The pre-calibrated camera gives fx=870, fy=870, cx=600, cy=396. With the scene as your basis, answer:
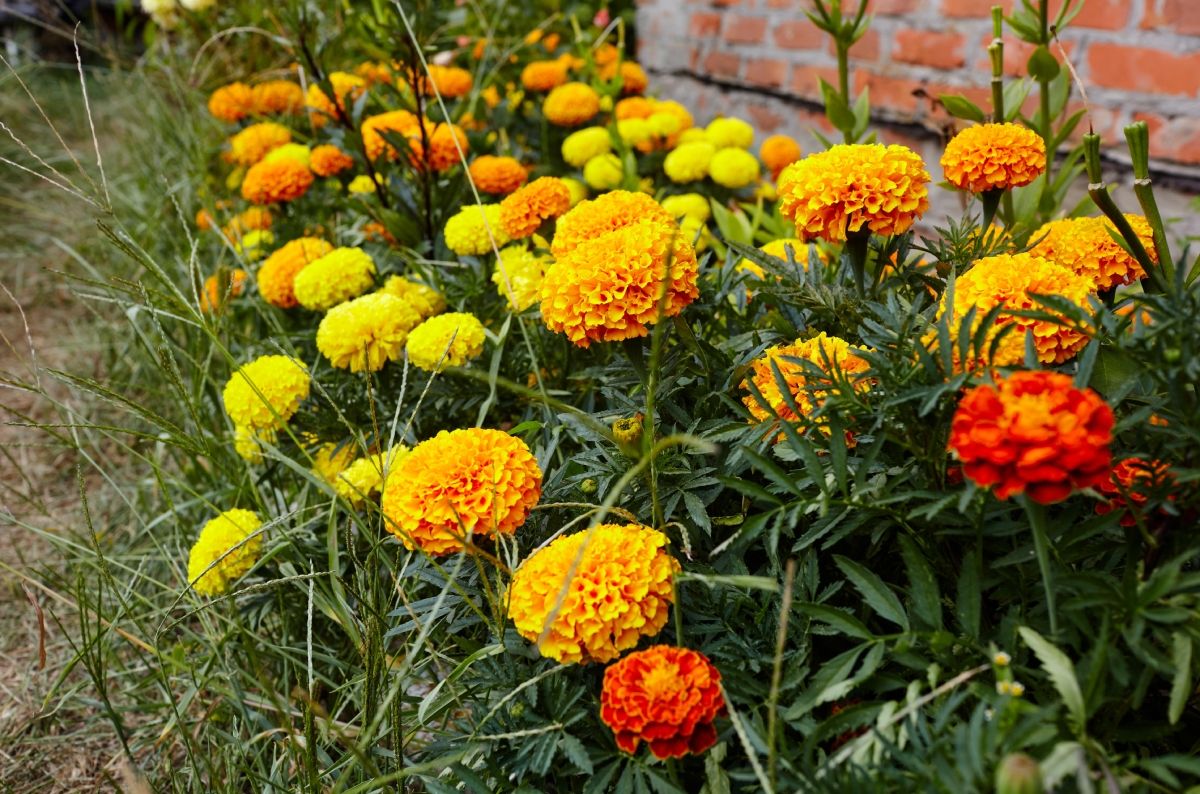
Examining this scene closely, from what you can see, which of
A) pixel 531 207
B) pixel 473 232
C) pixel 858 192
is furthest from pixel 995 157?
pixel 473 232

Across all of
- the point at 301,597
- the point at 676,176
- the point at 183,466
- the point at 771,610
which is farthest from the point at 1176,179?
the point at 183,466

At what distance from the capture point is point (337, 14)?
243cm

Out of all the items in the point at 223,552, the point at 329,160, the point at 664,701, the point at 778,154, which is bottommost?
the point at 223,552

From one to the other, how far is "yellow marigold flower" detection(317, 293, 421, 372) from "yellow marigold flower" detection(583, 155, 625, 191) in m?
0.68

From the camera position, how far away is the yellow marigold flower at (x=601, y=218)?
38.1 inches

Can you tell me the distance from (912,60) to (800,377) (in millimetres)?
1570

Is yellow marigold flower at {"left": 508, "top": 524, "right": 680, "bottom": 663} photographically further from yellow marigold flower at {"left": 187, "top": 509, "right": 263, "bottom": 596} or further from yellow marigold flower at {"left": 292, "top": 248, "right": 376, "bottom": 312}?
yellow marigold flower at {"left": 292, "top": 248, "right": 376, "bottom": 312}

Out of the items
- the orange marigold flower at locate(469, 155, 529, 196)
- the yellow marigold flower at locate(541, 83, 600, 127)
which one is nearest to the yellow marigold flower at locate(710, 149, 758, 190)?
the yellow marigold flower at locate(541, 83, 600, 127)

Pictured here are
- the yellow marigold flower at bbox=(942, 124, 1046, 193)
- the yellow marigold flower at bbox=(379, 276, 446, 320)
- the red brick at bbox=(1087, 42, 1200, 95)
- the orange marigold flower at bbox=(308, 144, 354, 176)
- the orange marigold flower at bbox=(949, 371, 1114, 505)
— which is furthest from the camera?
the orange marigold flower at bbox=(308, 144, 354, 176)

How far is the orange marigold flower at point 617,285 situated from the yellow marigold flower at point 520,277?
315 millimetres

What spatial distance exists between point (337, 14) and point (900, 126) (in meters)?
1.55

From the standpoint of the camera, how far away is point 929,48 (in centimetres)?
204

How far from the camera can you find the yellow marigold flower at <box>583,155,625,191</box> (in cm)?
175

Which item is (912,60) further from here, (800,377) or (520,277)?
(800,377)
